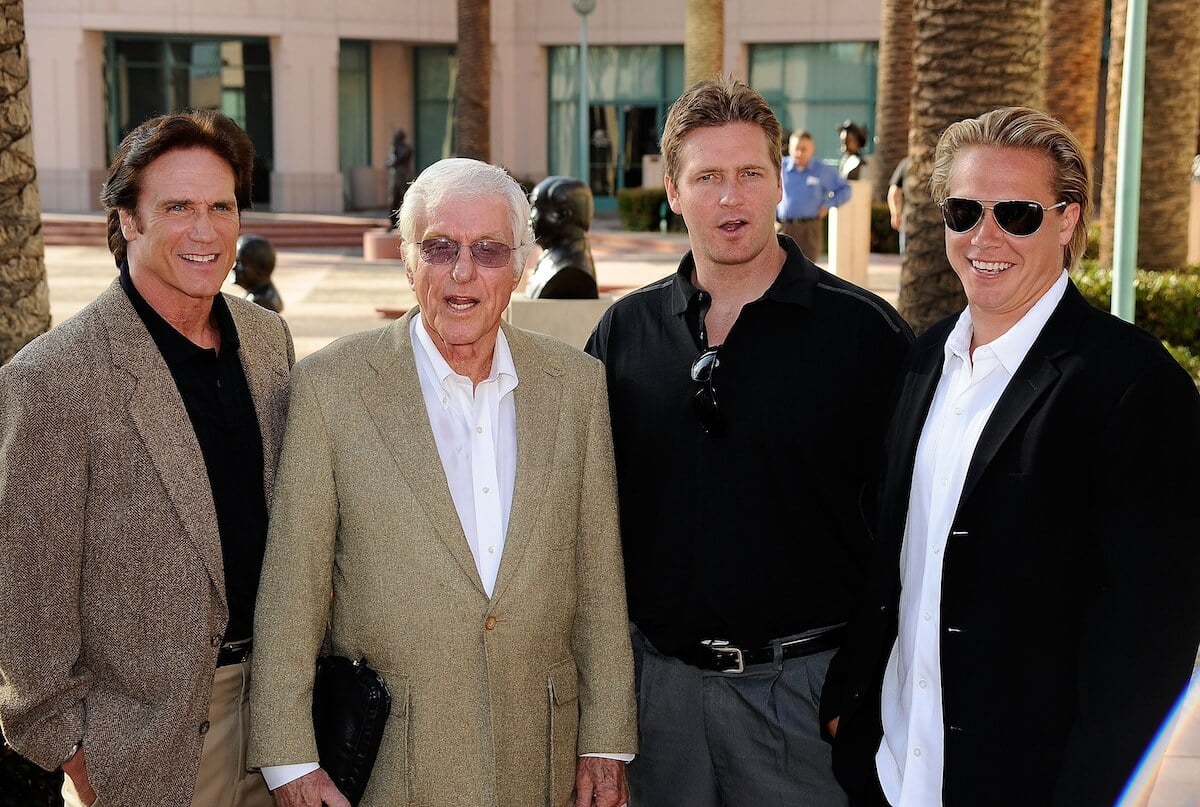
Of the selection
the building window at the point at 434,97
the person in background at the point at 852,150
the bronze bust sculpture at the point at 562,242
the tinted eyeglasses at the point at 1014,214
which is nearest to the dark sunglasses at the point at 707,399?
Answer: the tinted eyeglasses at the point at 1014,214

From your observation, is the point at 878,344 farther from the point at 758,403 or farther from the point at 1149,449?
the point at 1149,449

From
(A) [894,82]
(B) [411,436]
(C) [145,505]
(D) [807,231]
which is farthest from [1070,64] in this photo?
(C) [145,505]

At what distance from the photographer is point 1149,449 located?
262 cm

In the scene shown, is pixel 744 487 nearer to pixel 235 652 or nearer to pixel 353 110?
pixel 235 652

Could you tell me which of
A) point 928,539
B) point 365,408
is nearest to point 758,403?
point 928,539

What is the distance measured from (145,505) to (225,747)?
66cm

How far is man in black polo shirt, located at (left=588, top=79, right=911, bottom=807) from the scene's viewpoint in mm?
3447

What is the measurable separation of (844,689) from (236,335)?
1.72 meters

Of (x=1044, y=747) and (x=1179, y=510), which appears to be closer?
(x=1179, y=510)

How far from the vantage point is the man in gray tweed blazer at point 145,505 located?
296 centimetres

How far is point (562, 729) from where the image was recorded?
3287 millimetres

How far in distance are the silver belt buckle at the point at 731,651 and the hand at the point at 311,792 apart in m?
0.99

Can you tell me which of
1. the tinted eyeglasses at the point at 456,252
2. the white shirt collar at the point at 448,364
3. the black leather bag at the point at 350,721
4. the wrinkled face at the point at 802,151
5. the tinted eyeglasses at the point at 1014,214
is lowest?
the black leather bag at the point at 350,721

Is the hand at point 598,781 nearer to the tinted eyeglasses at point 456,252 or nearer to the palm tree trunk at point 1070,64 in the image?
the tinted eyeglasses at point 456,252
